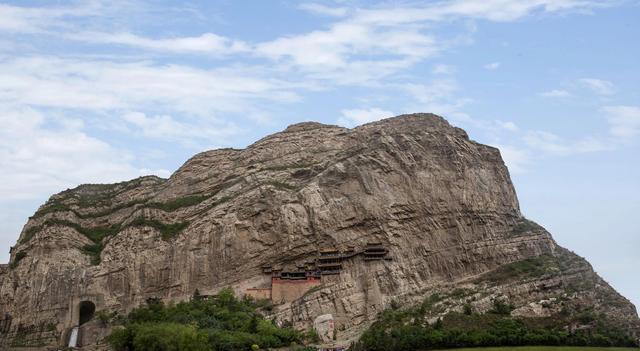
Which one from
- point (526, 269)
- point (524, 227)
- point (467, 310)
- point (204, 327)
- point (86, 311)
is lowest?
point (467, 310)

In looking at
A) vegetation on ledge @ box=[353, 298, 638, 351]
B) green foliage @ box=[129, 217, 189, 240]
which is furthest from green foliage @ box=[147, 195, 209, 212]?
vegetation on ledge @ box=[353, 298, 638, 351]

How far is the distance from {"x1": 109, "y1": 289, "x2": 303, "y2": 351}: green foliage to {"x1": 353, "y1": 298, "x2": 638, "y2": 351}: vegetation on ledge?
7672 millimetres

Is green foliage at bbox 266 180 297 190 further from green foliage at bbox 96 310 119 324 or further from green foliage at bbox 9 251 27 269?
green foliage at bbox 9 251 27 269

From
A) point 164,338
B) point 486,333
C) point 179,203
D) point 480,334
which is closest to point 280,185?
point 179,203

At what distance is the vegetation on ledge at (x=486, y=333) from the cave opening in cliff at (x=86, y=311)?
1043 inches

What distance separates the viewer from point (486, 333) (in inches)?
2288

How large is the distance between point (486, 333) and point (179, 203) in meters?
34.9

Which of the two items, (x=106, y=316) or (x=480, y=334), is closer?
(x=480, y=334)

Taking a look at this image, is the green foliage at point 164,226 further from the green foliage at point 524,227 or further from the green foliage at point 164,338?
the green foliage at point 524,227

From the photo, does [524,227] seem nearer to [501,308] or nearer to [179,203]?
[501,308]

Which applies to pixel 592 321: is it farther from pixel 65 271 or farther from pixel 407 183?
pixel 65 271

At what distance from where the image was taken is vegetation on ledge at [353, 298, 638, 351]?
57031 millimetres

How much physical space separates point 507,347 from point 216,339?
1975cm

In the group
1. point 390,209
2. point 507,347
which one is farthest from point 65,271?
point 507,347
